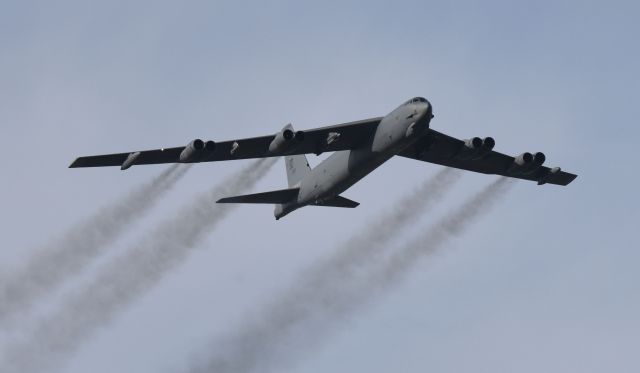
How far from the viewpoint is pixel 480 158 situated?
64750 millimetres

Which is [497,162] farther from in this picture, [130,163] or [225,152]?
[130,163]

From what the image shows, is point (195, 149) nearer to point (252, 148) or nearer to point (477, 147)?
point (252, 148)

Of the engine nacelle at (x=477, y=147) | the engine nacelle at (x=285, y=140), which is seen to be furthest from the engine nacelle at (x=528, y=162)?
the engine nacelle at (x=285, y=140)

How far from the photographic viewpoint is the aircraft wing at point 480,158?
64.1 meters

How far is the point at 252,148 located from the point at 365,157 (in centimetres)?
536

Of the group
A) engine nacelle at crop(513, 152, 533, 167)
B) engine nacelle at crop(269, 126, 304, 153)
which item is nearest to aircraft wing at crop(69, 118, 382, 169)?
engine nacelle at crop(269, 126, 304, 153)

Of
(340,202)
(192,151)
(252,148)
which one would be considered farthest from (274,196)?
(192,151)

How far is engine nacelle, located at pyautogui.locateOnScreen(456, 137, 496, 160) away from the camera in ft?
208

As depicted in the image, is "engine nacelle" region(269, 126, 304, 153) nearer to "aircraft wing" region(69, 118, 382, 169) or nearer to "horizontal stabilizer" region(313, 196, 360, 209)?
"aircraft wing" region(69, 118, 382, 169)

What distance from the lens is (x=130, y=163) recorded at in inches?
2408

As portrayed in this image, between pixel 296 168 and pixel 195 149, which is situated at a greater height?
pixel 296 168

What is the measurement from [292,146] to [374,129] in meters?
4.50

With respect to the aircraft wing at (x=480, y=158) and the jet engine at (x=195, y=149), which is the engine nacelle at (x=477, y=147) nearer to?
the aircraft wing at (x=480, y=158)

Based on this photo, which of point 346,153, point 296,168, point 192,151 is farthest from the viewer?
point 296,168
